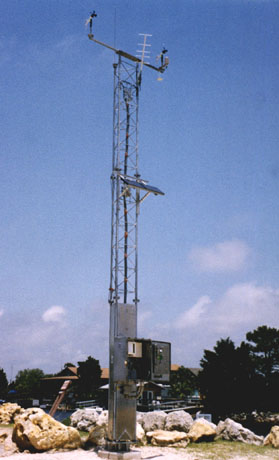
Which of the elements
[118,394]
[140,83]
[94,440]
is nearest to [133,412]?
[118,394]

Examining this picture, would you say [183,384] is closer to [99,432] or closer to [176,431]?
[176,431]

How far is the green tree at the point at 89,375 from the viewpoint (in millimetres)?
53875

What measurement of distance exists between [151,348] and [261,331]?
3094cm

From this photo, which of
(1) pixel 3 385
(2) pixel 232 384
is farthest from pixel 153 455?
(1) pixel 3 385

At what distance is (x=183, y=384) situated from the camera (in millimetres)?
60594

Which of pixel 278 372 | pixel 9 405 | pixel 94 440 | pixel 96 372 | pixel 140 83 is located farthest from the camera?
pixel 96 372

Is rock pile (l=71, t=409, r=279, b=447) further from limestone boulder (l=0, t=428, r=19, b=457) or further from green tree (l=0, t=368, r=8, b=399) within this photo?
green tree (l=0, t=368, r=8, b=399)

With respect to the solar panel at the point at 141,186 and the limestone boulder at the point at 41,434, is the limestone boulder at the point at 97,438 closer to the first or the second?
the limestone boulder at the point at 41,434

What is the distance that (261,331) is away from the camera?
4425 centimetres

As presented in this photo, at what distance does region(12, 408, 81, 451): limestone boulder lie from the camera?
52.6 feet

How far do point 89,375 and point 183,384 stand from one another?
534 inches

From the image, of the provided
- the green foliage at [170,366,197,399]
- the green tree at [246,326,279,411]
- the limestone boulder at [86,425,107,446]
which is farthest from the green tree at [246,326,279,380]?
the limestone boulder at [86,425,107,446]

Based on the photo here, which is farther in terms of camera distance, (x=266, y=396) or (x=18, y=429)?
(x=266, y=396)

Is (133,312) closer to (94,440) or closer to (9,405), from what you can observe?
(94,440)
